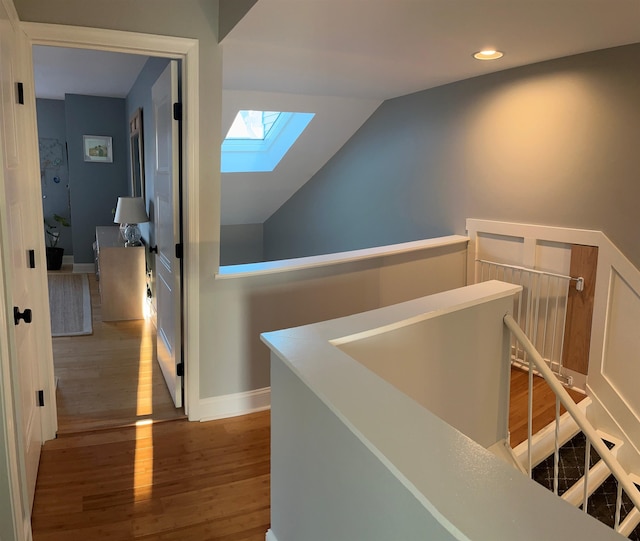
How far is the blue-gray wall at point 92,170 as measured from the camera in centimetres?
682

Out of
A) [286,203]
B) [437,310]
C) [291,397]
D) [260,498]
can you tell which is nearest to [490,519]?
[291,397]

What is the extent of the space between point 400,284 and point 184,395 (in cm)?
158

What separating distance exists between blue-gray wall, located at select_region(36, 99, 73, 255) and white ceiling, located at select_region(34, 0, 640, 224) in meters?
2.40

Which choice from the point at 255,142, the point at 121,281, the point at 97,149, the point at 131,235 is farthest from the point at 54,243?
the point at 255,142

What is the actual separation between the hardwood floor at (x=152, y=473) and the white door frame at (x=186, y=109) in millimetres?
321

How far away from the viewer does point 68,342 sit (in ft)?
14.2

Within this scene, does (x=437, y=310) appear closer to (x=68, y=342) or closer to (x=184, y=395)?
(x=184, y=395)

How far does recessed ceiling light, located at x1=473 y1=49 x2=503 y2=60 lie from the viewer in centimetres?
282

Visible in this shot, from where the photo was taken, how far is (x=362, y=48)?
8.88 feet

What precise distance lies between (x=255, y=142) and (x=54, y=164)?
12.6ft

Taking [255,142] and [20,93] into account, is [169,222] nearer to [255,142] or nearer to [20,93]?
[20,93]

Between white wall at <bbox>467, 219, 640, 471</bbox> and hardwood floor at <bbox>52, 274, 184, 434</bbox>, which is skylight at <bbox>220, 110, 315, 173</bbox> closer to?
hardwood floor at <bbox>52, 274, 184, 434</bbox>

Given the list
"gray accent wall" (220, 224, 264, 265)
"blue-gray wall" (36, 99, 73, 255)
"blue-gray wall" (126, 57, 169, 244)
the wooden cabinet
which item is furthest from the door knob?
"blue-gray wall" (36, 99, 73, 255)

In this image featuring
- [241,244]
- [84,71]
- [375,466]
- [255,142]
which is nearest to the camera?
[375,466]
